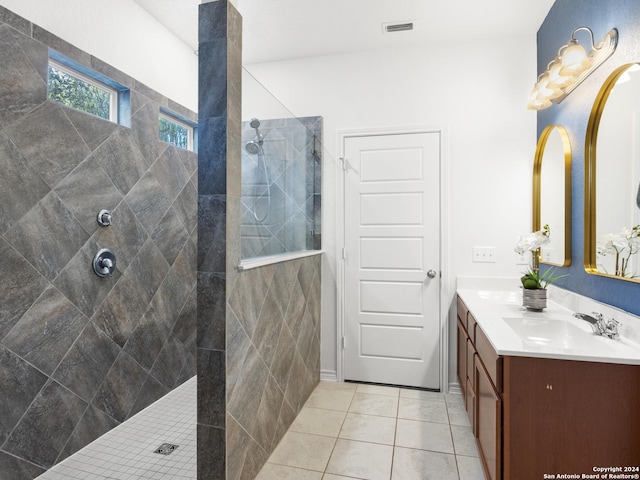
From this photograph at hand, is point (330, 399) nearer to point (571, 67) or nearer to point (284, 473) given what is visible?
point (284, 473)

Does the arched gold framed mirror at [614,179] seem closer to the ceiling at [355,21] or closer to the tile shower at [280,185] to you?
the ceiling at [355,21]

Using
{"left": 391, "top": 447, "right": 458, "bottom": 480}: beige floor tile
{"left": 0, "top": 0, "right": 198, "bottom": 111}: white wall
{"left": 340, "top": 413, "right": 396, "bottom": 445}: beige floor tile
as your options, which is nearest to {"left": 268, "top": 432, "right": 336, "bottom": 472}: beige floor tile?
{"left": 340, "top": 413, "right": 396, "bottom": 445}: beige floor tile

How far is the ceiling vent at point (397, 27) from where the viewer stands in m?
2.75

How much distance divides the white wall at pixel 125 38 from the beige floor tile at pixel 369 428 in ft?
9.16

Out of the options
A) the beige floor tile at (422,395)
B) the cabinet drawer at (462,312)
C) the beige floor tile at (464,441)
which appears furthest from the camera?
the beige floor tile at (422,395)

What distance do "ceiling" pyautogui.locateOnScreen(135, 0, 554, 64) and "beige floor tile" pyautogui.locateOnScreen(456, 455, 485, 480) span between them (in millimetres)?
2867

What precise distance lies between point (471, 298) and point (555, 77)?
4.76 feet

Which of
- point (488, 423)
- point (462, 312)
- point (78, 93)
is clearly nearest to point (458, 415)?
point (462, 312)

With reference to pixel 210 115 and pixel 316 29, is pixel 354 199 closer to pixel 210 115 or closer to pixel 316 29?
pixel 316 29

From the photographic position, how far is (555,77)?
2174 millimetres

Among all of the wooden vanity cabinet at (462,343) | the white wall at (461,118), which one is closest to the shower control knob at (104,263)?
the white wall at (461,118)

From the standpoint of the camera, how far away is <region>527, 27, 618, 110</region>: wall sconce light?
1.80 m

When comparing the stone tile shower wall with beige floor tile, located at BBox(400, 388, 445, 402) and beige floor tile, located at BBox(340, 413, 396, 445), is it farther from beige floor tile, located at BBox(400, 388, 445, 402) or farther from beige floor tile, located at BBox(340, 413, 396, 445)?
beige floor tile, located at BBox(400, 388, 445, 402)

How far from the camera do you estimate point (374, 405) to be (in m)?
2.76
